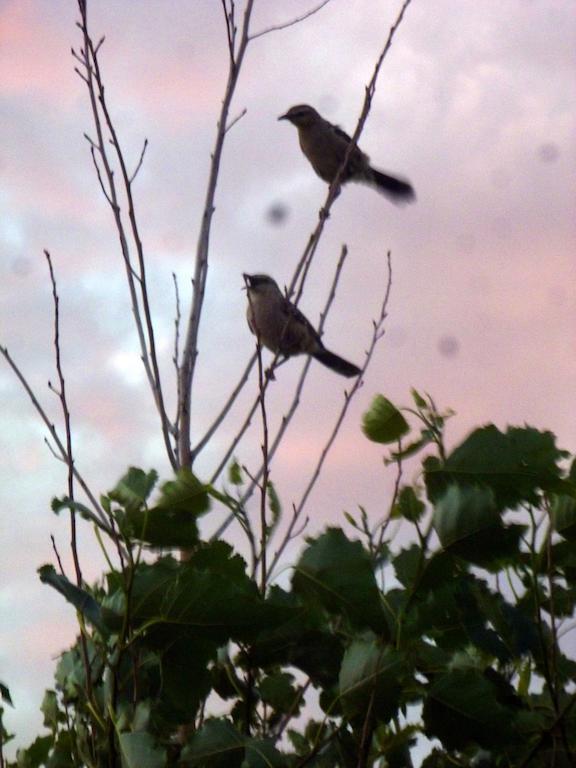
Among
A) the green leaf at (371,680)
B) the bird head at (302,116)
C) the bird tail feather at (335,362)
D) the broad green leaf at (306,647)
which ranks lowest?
the green leaf at (371,680)

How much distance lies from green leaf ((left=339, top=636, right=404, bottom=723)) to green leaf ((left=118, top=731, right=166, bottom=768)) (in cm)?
24

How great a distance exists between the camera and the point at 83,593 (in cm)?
143

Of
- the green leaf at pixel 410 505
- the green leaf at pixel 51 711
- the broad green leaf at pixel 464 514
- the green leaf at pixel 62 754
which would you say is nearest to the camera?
the broad green leaf at pixel 464 514

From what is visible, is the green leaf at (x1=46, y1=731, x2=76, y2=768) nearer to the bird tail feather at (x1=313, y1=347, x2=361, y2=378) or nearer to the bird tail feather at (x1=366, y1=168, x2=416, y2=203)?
the bird tail feather at (x1=313, y1=347, x2=361, y2=378)

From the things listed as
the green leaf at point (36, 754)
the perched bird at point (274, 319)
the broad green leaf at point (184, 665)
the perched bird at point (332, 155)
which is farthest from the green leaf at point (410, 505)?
the perched bird at point (332, 155)

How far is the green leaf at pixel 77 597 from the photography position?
4.65 ft

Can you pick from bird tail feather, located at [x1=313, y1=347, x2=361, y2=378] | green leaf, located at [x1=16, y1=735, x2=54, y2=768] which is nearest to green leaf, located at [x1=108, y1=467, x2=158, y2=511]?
green leaf, located at [x1=16, y1=735, x2=54, y2=768]

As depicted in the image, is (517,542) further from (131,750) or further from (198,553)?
(131,750)

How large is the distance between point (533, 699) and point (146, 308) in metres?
2.09

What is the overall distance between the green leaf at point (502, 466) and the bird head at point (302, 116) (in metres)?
8.52

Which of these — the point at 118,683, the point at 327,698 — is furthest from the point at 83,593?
the point at 327,698

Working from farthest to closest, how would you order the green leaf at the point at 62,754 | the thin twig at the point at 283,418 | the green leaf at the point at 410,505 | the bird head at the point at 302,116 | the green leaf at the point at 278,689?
the bird head at the point at 302,116 → the thin twig at the point at 283,418 → the green leaf at the point at 62,754 → the green leaf at the point at 278,689 → the green leaf at the point at 410,505

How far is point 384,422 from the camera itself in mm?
1472

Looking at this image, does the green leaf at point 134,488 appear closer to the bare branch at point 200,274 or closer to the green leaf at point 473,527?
the green leaf at point 473,527
